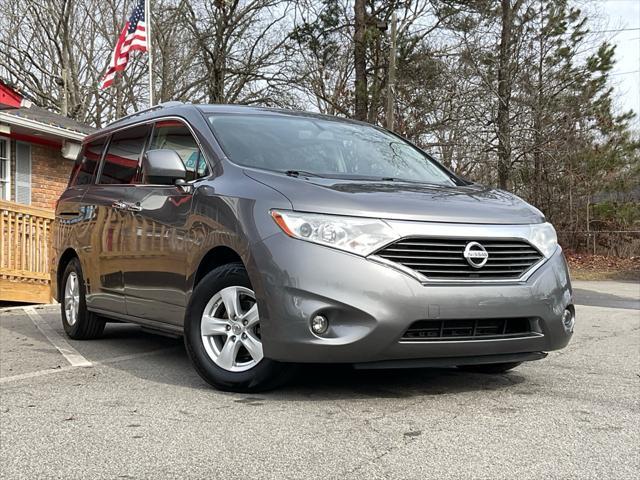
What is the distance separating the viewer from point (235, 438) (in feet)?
11.1

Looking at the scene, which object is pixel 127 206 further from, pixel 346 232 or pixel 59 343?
pixel 346 232

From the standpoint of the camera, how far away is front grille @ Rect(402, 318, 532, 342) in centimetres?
390

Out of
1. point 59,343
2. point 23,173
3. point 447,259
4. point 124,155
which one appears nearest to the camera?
point 447,259

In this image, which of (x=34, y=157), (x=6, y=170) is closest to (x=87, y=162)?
(x=6, y=170)

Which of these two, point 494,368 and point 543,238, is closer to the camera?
point 543,238

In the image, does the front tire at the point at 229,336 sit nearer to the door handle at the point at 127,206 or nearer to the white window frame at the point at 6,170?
the door handle at the point at 127,206

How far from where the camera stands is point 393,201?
4000 millimetres

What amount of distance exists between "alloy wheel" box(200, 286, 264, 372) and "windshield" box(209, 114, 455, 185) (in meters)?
0.82

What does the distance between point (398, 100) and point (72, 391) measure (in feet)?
71.7

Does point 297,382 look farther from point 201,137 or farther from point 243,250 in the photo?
point 201,137

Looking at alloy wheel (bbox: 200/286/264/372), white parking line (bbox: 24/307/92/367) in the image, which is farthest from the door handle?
alloy wheel (bbox: 200/286/264/372)

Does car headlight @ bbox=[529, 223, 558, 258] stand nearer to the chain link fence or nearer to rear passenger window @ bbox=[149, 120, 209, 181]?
A: rear passenger window @ bbox=[149, 120, 209, 181]

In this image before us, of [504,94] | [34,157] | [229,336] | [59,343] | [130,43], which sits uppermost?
[130,43]

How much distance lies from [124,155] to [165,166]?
1530 millimetres
